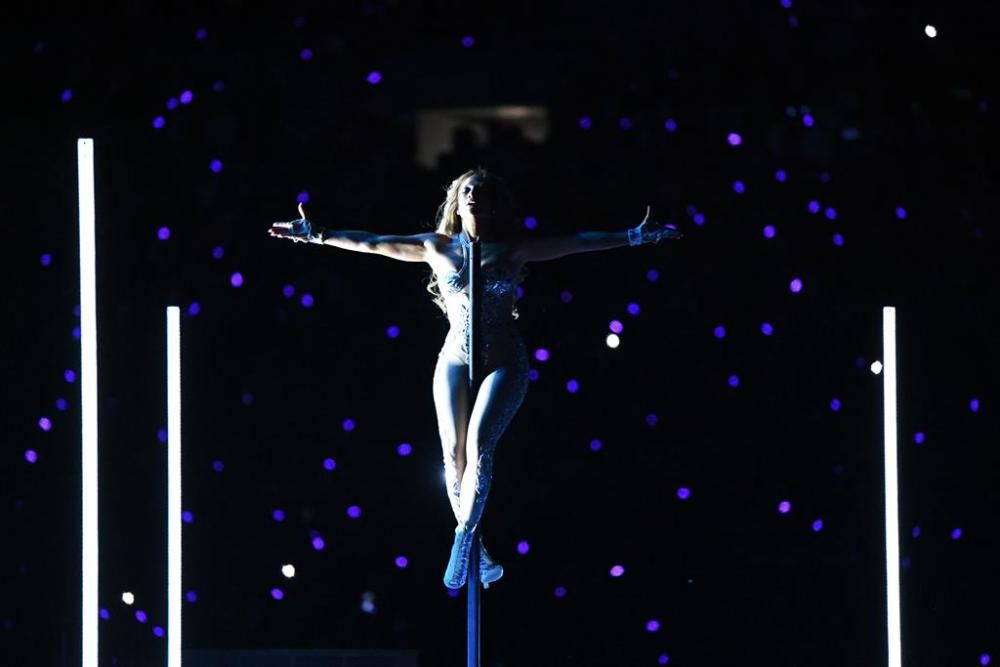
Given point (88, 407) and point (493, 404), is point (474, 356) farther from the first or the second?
point (88, 407)

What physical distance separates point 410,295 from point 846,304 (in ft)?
4.24

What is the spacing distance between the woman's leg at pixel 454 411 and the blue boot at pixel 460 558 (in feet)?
0.17

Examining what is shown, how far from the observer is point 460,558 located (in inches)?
110

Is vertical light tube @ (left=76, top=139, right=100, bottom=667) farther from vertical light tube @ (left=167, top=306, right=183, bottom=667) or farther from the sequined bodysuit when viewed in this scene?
the sequined bodysuit

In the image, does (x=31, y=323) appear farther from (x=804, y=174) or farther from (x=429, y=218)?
(x=804, y=174)

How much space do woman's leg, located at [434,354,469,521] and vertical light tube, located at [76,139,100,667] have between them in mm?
887

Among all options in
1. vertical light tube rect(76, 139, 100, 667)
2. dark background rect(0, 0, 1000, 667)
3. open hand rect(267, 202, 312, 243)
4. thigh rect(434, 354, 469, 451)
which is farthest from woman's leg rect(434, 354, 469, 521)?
vertical light tube rect(76, 139, 100, 667)

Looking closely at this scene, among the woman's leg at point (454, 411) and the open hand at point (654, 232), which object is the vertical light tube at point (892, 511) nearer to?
the open hand at point (654, 232)

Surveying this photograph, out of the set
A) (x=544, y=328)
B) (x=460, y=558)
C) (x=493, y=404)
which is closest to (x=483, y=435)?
(x=493, y=404)

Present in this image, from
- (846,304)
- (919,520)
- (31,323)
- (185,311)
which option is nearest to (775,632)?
(919,520)

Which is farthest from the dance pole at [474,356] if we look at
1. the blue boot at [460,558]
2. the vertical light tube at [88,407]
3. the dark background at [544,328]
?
the vertical light tube at [88,407]

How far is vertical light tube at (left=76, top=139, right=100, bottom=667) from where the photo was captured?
2965mm

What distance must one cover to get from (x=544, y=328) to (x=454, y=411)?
2.48 feet

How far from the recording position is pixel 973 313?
3.52 m
